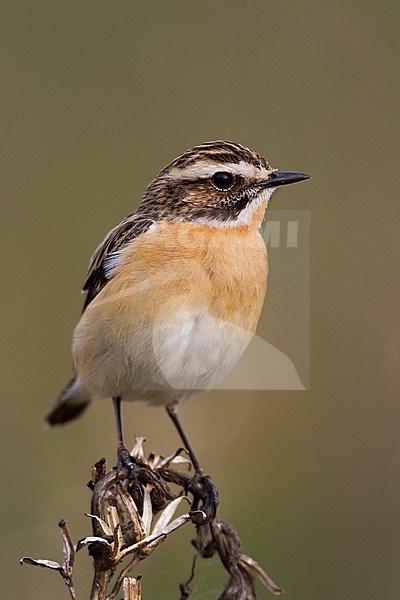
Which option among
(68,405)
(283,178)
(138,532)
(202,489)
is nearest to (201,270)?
(283,178)

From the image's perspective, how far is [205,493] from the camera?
7.43ft

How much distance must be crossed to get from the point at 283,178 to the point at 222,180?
0.24 m

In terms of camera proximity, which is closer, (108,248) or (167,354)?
(167,354)

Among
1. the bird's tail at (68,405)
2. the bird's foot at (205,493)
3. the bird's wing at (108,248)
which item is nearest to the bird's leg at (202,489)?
the bird's foot at (205,493)

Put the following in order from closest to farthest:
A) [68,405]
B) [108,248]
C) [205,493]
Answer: [205,493], [108,248], [68,405]

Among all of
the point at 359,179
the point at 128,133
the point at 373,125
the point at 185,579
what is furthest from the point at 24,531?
the point at 373,125

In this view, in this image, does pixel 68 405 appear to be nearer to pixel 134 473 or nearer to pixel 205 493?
pixel 205 493

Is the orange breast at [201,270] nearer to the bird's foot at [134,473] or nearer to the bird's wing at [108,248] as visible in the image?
the bird's wing at [108,248]

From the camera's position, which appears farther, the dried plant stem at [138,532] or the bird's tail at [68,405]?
the bird's tail at [68,405]

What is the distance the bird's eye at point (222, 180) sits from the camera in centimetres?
230

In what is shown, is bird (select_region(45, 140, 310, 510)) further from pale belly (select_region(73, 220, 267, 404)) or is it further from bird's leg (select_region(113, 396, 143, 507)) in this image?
bird's leg (select_region(113, 396, 143, 507))

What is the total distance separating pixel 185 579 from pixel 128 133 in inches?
52.3

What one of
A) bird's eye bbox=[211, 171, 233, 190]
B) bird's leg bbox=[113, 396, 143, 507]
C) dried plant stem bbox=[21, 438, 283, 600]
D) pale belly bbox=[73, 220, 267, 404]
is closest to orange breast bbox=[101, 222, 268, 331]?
pale belly bbox=[73, 220, 267, 404]

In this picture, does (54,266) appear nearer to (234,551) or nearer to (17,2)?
(17,2)
